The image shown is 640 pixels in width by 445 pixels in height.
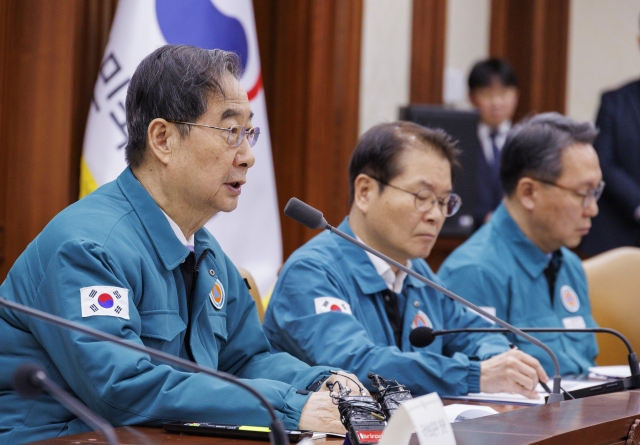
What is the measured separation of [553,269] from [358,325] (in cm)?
112

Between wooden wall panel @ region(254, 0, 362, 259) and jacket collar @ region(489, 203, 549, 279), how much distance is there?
1.07 m

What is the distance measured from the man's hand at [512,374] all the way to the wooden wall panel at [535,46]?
3.79 m

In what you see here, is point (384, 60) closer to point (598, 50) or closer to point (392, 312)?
point (598, 50)

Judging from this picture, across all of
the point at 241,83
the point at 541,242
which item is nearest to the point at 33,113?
the point at 241,83

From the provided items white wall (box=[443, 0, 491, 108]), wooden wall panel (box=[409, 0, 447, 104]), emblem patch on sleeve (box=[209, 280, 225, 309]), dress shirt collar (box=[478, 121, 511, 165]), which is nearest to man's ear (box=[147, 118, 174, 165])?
emblem patch on sleeve (box=[209, 280, 225, 309])

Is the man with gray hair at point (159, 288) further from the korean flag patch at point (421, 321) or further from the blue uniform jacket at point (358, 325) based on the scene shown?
the korean flag patch at point (421, 321)

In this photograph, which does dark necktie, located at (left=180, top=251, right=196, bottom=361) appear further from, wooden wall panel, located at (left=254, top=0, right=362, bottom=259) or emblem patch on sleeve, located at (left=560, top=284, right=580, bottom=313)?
wooden wall panel, located at (left=254, top=0, right=362, bottom=259)

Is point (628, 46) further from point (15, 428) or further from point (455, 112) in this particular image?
point (15, 428)

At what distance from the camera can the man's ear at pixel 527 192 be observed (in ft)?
11.0

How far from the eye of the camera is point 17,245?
2951mm

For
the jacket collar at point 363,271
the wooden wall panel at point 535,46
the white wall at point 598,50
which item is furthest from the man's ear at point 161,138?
the white wall at point 598,50

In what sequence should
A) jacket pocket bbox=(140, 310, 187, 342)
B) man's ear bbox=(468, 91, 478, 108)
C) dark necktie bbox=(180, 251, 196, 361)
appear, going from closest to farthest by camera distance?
jacket pocket bbox=(140, 310, 187, 342), dark necktie bbox=(180, 251, 196, 361), man's ear bbox=(468, 91, 478, 108)

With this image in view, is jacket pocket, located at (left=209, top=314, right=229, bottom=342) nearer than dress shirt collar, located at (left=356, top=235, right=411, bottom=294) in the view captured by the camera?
Yes

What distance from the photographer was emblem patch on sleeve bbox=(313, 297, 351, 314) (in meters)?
2.45
